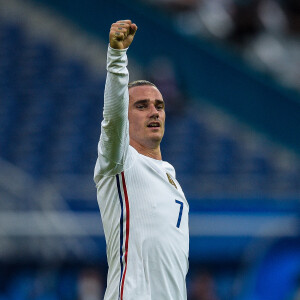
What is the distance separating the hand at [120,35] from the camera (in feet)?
12.3

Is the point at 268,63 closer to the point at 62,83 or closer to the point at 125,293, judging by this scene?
the point at 62,83

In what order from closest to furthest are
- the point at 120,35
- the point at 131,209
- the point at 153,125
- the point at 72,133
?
the point at 120,35
the point at 131,209
the point at 153,125
the point at 72,133

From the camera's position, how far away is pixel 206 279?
9.80 m

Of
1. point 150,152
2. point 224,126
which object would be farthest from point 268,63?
point 150,152

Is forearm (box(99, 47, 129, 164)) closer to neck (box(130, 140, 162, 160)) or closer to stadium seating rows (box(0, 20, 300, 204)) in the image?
neck (box(130, 140, 162, 160))

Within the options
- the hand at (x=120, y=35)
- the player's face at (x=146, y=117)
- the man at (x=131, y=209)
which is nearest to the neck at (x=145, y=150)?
the player's face at (x=146, y=117)

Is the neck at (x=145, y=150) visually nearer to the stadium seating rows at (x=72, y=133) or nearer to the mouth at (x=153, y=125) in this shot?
the mouth at (x=153, y=125)

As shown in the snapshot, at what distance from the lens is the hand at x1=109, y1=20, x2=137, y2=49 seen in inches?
148

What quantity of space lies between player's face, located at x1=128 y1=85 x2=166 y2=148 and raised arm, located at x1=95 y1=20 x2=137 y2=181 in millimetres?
454

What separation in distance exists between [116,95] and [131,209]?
0.62 m

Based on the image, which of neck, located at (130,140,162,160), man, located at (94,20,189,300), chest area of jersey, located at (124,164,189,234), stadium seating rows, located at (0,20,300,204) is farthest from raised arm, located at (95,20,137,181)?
stadium seating rows, located at (0,20,300,204)

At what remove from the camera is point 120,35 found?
3.76m

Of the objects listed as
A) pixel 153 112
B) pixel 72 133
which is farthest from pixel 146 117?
pixel 72 133

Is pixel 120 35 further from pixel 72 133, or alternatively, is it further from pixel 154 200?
pixel 72 133
